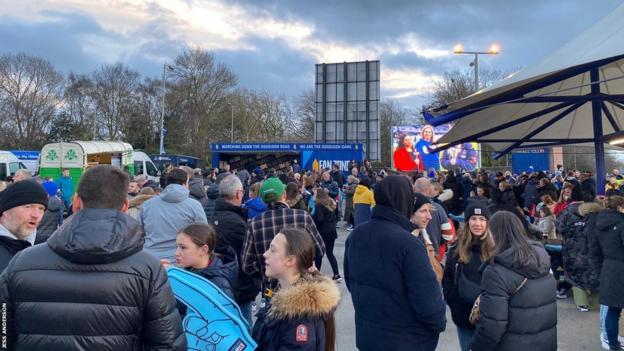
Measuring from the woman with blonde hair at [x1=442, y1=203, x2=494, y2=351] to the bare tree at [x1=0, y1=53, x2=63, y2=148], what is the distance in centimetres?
4440

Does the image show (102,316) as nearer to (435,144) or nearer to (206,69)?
(435,144)

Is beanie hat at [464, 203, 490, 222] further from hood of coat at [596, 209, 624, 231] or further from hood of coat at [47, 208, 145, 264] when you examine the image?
hood of coat at [47, 208, 145, 264]

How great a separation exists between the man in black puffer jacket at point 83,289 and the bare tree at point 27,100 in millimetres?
44476

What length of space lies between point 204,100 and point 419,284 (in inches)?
1578

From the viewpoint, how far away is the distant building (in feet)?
82.0

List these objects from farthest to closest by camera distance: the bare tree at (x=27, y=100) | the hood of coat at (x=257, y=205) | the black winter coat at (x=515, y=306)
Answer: the bare tree at (x=27, y=100), the hood of coat at (x=257, y=205), the black winter coat at (x=515, y=306)

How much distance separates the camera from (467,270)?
3311mm

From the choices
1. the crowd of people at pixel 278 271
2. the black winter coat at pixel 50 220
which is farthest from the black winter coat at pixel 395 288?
the black winter coat at pixel 50 220

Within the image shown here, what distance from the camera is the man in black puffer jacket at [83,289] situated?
168 cm

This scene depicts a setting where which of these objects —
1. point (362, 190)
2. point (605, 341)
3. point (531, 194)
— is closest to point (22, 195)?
point (605, 341)

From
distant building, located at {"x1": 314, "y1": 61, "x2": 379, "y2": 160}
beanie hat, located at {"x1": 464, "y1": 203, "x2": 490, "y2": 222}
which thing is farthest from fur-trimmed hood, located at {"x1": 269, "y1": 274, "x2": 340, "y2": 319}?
distant building, located at {"x1": 314, "y1": 61, "x2": 379, "y2": 160}

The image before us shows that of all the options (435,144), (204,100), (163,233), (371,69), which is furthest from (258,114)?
(163,233)

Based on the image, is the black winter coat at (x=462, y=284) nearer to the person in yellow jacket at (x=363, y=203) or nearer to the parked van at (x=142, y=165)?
the person in yellow jacket at (x=363, y=203)

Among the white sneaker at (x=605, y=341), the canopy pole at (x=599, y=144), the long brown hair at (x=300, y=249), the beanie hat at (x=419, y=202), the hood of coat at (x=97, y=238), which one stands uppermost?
the canopy pole at (x=599, y=144)
